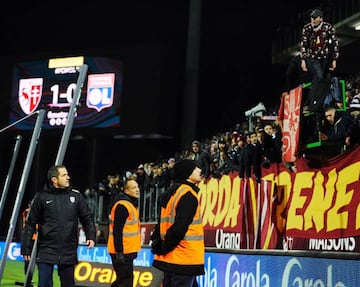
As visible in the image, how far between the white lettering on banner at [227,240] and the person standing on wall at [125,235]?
4.98 metres

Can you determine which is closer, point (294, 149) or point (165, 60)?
point (294, 149)

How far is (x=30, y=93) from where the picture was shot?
32.0 metres

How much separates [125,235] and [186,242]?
3078 mm

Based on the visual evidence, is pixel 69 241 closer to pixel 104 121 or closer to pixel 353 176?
pixel 353 176

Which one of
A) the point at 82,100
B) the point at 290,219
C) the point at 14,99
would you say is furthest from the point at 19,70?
the point at 290,219

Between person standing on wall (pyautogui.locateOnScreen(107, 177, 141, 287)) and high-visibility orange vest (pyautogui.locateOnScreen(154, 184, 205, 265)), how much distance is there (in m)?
2.68

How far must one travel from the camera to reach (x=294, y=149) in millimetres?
10836

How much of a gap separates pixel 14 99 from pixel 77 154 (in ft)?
17.5

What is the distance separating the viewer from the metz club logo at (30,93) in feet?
104

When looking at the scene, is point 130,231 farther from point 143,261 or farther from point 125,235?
point 143,261

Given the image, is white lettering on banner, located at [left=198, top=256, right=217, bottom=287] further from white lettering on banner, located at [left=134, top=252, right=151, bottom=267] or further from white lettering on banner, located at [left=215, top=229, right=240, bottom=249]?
white lettering on banner, located at [left=215, top=229, right=240, bottom=249]

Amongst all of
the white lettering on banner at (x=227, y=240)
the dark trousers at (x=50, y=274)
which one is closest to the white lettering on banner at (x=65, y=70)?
the white lettering on banner at (x=227, y=240)

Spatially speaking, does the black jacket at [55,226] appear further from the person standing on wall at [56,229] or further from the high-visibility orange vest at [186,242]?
the high-visibility orange vest at [186,242]

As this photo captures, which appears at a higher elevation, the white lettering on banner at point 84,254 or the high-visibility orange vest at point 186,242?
the high-visibility orange vest at point 186,242
